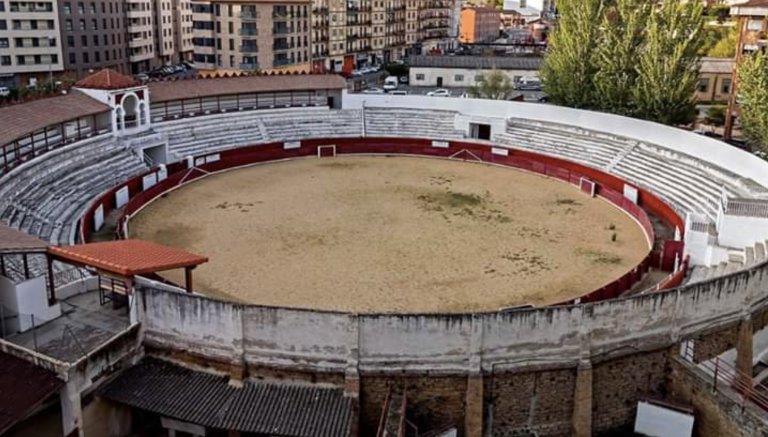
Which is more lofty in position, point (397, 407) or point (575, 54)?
point (575, 54)

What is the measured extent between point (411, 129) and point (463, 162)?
4.69m

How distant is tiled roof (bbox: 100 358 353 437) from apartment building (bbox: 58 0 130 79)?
5635 cm

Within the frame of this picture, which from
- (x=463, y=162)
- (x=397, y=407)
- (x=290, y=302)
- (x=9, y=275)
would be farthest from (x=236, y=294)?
(x=463, y=162)

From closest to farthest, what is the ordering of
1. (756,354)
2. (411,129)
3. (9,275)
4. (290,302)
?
(9,275)
(756,354)
(290,302)
(411,129)

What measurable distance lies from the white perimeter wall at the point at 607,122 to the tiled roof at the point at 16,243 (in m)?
26.4

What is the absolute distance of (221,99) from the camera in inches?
1785

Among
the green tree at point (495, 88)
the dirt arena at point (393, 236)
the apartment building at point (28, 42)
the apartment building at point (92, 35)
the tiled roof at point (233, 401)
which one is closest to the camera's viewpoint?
the tiled roof at point (233, 401)

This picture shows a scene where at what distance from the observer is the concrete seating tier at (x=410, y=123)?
4566 centimetres

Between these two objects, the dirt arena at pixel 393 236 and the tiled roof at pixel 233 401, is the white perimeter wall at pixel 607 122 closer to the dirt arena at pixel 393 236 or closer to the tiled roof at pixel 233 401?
the dirt arena at pixel 393 236

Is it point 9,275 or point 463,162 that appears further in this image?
point 463,162

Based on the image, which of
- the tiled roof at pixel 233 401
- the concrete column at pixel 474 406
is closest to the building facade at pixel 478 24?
the concrete column at pixel 474 406

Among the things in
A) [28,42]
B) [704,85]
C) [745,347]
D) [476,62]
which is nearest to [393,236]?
[745,347]

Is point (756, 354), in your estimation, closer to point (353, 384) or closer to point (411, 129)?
point (353, 384)

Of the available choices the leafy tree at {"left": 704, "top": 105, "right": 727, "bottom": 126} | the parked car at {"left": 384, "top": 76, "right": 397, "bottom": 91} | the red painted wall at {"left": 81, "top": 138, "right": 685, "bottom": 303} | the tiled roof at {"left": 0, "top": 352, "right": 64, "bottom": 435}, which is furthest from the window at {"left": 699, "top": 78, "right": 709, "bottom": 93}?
the tiled roof at {"left": 0, "top": 352, "right": 64, "bottom": 435}
